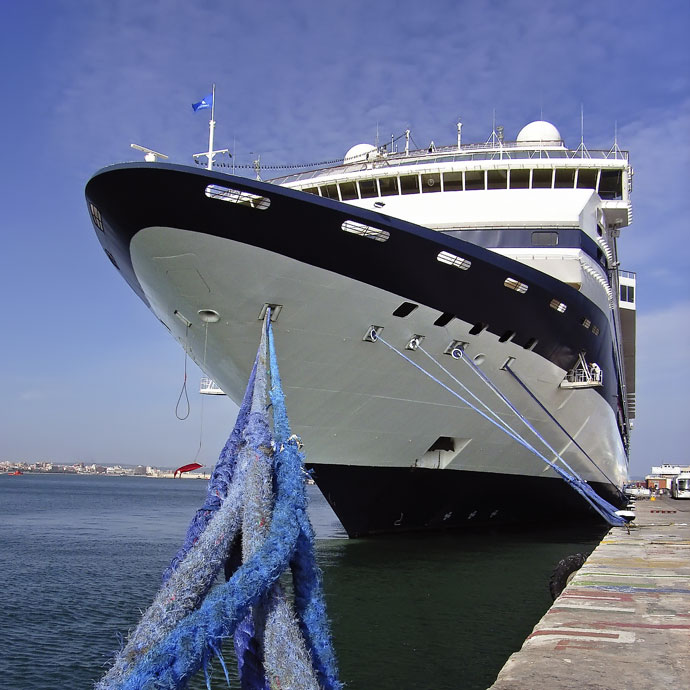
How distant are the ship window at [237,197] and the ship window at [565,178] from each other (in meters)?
9.22

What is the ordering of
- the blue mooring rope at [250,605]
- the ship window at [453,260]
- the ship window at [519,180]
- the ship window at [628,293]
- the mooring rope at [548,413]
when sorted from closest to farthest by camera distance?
the blue mooring rope at [250,605] < the ship window at [453,260] < the mooring rope at [548,413] < the ship window at [519,180] < the ship window at [628,293]

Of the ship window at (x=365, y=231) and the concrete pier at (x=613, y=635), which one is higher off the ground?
the ship window at (x=365, y=231)

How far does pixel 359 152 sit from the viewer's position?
19.9 metres

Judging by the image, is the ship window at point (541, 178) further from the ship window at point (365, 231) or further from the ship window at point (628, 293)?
the ship window at point (628, 293)

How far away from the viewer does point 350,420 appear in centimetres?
1269

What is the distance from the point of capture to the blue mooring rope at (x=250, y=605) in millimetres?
3590

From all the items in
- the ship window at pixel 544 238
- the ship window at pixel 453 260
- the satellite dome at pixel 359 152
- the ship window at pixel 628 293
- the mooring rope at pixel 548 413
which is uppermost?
the satellite dome at pixel 359 152

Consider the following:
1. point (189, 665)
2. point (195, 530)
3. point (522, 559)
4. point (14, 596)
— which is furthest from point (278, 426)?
point (522, 559)

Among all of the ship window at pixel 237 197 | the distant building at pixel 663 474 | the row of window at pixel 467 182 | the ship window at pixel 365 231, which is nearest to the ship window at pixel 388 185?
the row of window at pixel 467 182

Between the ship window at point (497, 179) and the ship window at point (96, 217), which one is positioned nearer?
the ship window at point (96, 217)

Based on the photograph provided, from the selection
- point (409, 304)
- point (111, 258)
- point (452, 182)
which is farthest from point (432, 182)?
point (111, 258)

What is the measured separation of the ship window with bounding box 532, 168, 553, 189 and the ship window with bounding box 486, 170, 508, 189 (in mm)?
762

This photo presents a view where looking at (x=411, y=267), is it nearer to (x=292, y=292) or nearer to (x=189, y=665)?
(x=292, y=292)

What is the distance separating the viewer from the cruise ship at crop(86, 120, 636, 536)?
409 inches
